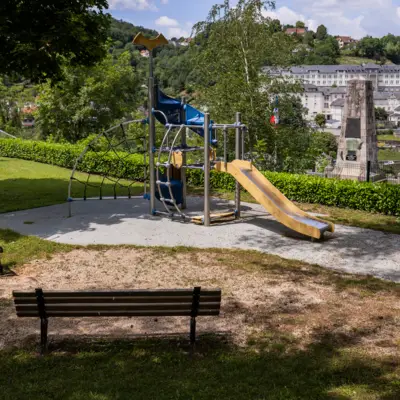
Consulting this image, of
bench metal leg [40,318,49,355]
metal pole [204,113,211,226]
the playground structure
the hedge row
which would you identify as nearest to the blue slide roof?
the playground structure

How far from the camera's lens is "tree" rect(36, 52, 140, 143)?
33.1 metres

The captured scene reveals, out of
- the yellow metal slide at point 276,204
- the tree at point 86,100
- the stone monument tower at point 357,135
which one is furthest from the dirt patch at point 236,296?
the tree at point 86,100

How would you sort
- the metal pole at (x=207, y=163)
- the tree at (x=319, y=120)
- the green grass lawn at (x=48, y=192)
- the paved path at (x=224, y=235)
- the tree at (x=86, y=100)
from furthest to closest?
the tree at (x=86, y=100) < the tree at (x=319, y=120) < the green grass lawn at (x=48, y=192) < the metal pole at (x=207, y=163) < the paved path at (x=224, y=235)

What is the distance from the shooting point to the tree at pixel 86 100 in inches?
1304

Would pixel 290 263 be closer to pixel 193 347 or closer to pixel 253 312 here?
pixel 253 312

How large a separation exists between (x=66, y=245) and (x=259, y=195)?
494 cm

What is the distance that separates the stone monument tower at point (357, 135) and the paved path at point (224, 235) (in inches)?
437

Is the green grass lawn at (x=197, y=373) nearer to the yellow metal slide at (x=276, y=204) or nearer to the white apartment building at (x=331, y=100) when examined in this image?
the yellow metal slide at (x=276, y=204)

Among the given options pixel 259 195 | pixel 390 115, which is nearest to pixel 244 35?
pixel 259 195

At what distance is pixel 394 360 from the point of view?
247 inches

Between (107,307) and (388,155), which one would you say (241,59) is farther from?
(388,155)

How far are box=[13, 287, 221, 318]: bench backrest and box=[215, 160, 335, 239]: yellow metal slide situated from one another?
685 centimetres

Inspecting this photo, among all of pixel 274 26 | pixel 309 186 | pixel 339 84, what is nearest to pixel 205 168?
pixel 309 186

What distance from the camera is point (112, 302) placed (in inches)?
248
